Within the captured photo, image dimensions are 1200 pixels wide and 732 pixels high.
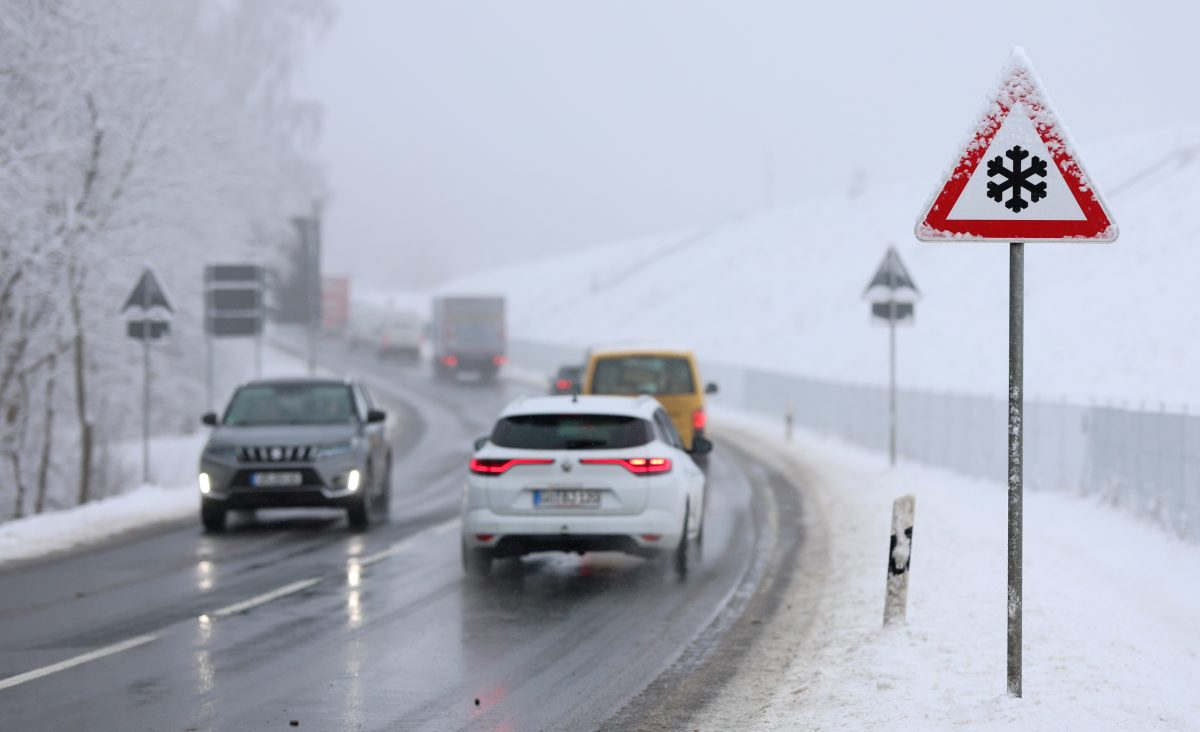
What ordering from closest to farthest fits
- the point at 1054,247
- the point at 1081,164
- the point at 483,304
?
the point at 1081,164 < the point at 483,304 < the point at 1054,247

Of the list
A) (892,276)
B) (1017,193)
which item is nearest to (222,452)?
(892,276)

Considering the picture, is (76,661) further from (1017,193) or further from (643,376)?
(643,376)

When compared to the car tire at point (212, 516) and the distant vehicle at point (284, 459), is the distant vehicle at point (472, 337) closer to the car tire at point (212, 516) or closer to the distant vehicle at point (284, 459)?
the distant vehicle at point (284, 459)

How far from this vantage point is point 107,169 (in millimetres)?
29234

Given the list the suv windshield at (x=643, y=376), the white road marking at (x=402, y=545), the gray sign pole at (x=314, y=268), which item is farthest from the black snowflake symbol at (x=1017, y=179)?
the gray sign pole at (x=314, y=268)

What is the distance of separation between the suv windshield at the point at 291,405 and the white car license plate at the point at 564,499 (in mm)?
5845

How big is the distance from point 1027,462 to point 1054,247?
222ft

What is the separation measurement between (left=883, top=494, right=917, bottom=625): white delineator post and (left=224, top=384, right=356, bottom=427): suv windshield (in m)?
9.42

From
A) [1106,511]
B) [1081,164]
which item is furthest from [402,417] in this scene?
[1081,164]

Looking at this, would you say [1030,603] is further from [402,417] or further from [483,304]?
[483,304]

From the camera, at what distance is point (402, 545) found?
1596 centimetres

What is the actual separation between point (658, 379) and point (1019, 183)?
16.2 metres

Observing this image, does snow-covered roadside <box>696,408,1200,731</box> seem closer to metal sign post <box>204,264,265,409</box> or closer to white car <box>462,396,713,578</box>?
white car <box>462,396,713,578</box>

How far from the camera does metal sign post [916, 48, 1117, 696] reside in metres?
6.84
